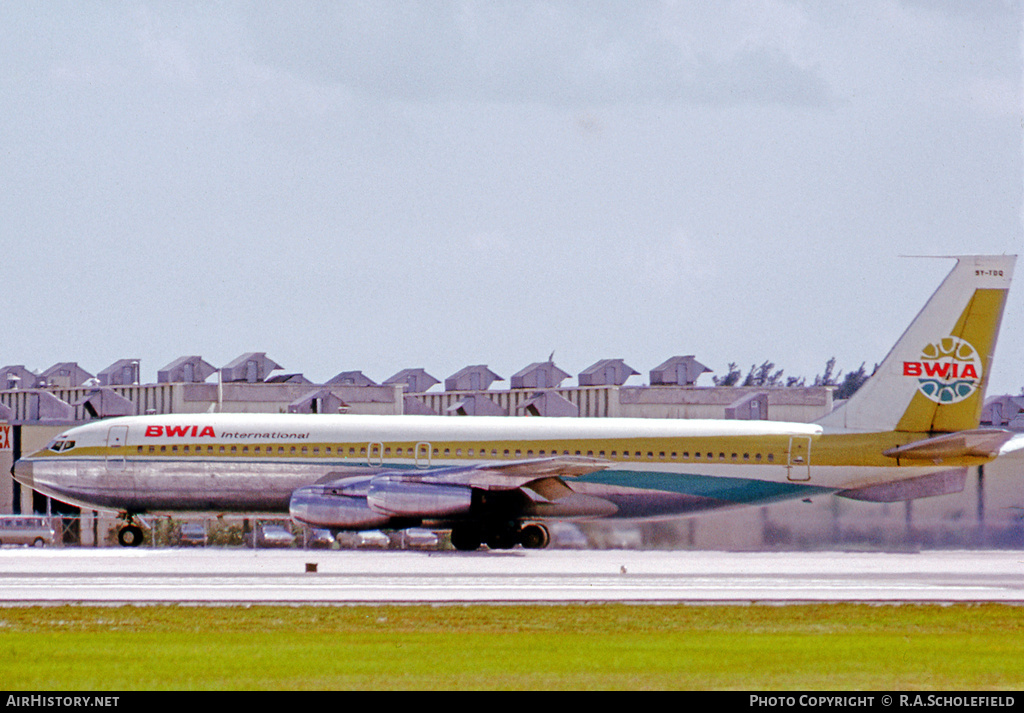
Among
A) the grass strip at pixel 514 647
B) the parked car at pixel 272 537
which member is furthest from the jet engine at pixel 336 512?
the grass strip at pixel 514 647

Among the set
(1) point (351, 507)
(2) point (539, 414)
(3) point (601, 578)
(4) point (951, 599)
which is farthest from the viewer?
(2) point (539, 414)

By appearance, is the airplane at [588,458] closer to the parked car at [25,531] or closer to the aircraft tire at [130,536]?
the aircraft tire at [130,536]

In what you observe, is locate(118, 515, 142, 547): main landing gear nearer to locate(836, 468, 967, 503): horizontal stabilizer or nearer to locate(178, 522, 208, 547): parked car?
locate(178, 522, 208, 547): parked car

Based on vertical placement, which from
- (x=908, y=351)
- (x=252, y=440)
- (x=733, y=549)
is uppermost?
(x=908, y=351)

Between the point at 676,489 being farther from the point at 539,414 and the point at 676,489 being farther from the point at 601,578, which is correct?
the point at 539,414

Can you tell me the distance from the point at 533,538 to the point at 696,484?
16.8 ft

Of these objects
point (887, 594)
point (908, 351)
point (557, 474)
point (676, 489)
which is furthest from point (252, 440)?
point (887, 594)

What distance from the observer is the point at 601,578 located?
31.5 m

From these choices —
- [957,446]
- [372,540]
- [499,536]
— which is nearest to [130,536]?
[372,540]

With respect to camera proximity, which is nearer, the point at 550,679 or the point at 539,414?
the point at 550,679

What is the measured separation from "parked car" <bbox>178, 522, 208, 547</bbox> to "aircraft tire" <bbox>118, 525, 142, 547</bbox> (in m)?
1.88

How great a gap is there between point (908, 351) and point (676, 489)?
315 inches

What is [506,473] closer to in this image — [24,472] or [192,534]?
[192,534]

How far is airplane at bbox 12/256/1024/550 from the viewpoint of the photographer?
141 ft
